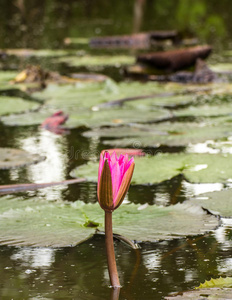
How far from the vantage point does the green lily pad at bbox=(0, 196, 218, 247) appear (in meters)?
1.06

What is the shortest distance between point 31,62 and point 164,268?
322 centimetres

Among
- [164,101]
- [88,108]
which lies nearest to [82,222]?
[88,108]

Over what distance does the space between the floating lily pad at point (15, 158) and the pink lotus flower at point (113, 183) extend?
0.87 metres

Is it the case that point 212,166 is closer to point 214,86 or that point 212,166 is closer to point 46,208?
point 46,208

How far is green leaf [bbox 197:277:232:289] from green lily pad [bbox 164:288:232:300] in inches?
0.8

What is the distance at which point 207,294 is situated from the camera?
78 centimetres

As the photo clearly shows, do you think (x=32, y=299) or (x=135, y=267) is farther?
(x=135, y=267)

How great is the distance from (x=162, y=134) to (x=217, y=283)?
3.67ft

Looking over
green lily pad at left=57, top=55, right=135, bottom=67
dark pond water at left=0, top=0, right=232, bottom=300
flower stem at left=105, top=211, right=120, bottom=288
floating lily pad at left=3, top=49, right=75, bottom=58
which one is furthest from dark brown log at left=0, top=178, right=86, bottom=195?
floating lily pad at left=3, top=49, right=75, bottom=58

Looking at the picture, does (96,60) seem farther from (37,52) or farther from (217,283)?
(217,283)

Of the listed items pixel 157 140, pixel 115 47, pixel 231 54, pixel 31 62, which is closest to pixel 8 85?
pixel 31 62

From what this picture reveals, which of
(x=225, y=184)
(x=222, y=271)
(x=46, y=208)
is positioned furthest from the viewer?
(x=225, y=184)

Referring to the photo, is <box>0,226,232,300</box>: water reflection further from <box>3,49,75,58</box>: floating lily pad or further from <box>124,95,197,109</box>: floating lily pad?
<box>3,49,75,58</box>: floating lily pad

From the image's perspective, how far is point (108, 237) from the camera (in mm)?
796
